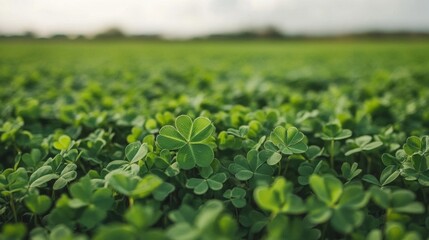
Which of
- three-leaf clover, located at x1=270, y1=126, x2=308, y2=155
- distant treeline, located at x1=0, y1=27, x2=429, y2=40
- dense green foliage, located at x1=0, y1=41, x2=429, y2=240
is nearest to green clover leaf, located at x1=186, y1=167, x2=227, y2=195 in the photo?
dense green foliage, located at x1=0, y1=41, x2=429, y2=240

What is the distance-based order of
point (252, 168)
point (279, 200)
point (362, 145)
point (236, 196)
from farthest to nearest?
1. point (362, 145)
2. point (252, 168)
3. point (236, 196)
4. point (279, 200)

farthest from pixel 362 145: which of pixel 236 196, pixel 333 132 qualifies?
pixel 236 196

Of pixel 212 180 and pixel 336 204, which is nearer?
pixel 336 204

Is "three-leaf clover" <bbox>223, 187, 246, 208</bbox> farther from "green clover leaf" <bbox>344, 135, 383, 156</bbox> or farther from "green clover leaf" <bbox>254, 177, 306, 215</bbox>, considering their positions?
"green clover leaf" <bbox>344, 135, 383, 156</bbox>

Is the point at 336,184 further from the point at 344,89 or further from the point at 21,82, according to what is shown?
the point at 21,82

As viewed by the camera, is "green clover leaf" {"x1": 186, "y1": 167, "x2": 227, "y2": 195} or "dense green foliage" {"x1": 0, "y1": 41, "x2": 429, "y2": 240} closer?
"dense green foliage" {"x1": 0, "y1": 41, "x2": 429, "y2": 240}

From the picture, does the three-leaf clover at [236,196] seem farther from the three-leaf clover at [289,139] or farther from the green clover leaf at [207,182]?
the three-leaf clover at [289,139]

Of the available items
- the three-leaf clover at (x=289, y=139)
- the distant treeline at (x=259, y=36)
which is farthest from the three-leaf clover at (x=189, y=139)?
the distant treeline at (x=259, y=36)

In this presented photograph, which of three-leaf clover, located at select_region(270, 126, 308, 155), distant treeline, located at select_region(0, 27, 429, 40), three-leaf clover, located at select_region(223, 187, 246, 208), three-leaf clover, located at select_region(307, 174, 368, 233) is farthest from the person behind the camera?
distant treeline, located at select_region(0, 27, 429, 40)

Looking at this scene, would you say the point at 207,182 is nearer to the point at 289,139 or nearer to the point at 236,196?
the point at 236,196
